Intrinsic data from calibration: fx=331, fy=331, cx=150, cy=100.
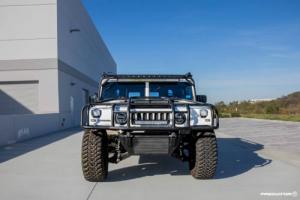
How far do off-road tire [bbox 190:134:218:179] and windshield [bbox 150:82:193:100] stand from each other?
1525 millimetres

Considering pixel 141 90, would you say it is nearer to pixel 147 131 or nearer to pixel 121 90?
pixel 121 90

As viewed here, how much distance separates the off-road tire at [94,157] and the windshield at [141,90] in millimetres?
1415

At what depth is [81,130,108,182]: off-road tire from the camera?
5621 mm

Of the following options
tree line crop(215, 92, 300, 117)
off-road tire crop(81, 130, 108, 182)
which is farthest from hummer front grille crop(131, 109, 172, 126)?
tree line crop(215, 92, 300, 117)

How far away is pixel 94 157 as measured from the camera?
561cm

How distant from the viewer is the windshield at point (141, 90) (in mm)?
7047

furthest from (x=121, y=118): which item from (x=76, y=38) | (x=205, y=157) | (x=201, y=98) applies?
(x=76, y=38)

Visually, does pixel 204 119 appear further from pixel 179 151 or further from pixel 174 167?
pixel 174 167

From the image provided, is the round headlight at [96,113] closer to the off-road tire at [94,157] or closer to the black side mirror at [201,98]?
the off-road tire at [94,157]

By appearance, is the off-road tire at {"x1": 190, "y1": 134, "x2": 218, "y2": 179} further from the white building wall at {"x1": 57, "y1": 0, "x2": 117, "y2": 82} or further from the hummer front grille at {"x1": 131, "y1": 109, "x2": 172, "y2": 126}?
the white building wall at {"x1": 57, "y1": 0, "x2": 117, "y2": 82}

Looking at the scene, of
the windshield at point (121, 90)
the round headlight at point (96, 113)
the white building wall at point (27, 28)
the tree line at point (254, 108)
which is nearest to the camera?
the round headlight at point (96, 113)

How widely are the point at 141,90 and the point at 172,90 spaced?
671 millimetres

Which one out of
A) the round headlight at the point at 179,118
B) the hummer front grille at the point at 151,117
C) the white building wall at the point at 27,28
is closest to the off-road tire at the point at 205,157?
the round headlight at the point at 179,118

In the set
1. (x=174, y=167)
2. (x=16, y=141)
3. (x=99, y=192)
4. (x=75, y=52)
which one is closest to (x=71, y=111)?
(x=75, y=52)
